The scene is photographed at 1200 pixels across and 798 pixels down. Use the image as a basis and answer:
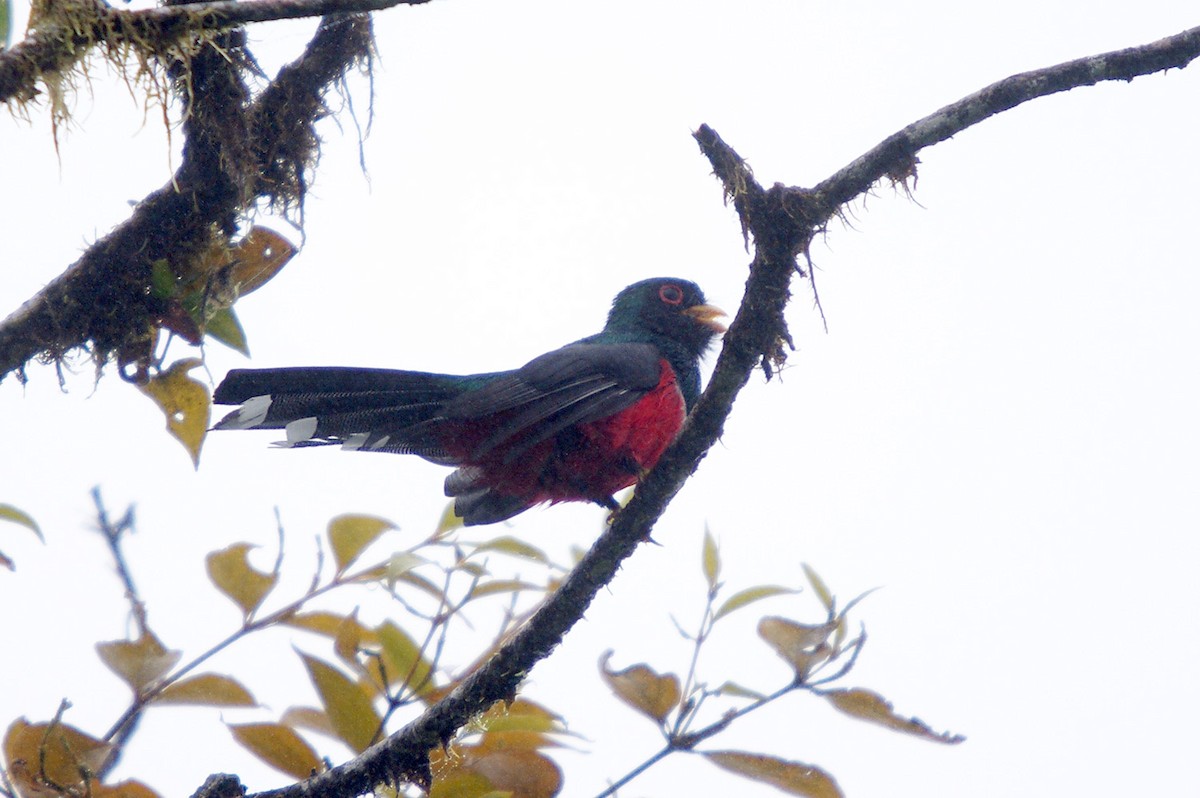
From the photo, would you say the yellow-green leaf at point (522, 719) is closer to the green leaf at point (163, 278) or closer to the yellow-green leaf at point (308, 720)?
the yellow-green leaf at point (308, 720)

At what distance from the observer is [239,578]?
276 cm

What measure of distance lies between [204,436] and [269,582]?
0.53 meters

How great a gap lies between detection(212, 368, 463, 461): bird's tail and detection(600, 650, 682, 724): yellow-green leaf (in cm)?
188

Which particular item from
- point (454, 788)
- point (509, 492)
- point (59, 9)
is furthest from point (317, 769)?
point (509, 492)

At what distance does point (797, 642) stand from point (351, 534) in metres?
1.12

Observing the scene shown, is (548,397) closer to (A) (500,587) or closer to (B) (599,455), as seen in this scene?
(B) (599,455)

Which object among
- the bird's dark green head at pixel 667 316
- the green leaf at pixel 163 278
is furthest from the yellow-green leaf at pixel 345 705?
the bird's dark green head at pixel 667 316

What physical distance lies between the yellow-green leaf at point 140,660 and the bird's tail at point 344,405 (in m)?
1.40

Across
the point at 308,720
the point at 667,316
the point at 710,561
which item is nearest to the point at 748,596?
the point at 710,561

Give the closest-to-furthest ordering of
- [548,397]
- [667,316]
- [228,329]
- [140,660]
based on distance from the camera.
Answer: [140,660], [228,329], [548,397], [667,316]

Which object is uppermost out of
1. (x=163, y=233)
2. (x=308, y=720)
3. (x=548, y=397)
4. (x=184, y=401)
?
(x=548, y=397)

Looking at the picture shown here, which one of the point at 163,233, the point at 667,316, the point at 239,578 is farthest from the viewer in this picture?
the point at 667,316

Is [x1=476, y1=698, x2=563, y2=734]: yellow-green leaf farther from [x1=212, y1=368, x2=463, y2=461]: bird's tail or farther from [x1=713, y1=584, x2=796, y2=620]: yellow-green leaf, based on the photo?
[x1=212, y1=368, x2=463, y2=461]: bird's tail

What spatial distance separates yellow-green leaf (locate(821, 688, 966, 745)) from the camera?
2455mm
